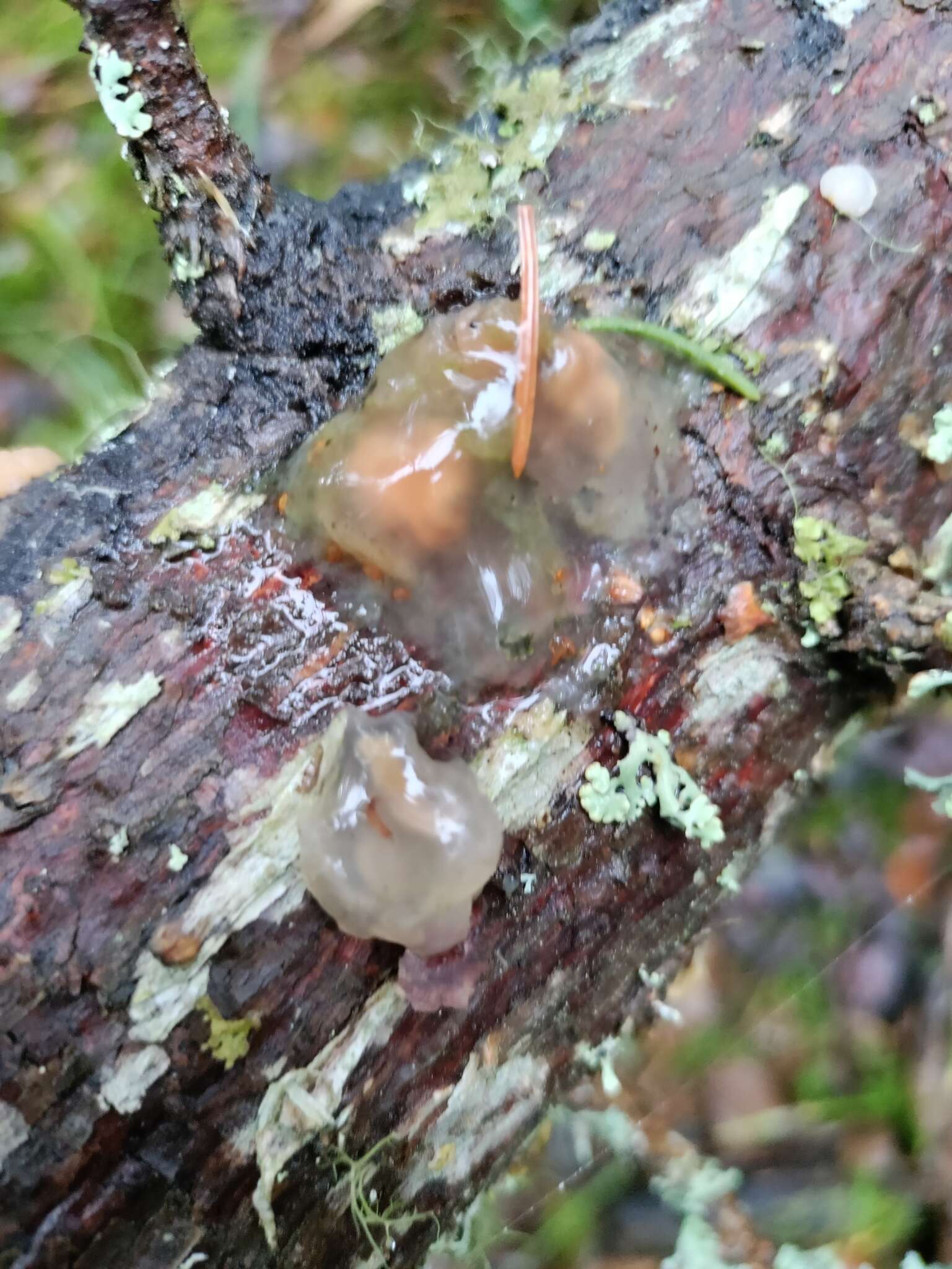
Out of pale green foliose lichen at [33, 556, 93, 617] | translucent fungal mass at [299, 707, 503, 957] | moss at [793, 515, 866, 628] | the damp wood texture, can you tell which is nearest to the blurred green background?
the damp wood texture

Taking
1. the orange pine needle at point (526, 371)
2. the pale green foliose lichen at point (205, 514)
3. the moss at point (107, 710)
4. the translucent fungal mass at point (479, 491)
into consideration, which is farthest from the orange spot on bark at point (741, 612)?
the moss at point (107, 710)

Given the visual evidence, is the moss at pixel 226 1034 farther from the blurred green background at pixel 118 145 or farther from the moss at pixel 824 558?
the blurred green background at pixel 118 145

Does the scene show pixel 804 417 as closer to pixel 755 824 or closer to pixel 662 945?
pixel 755 824

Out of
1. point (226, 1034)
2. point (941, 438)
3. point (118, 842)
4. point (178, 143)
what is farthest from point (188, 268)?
point (941, 438)

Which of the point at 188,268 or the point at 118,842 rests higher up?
the point at 188,268

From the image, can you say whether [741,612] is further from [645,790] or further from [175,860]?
Result: [175,860]

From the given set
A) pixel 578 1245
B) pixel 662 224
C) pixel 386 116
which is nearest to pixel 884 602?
pixel 662 224
